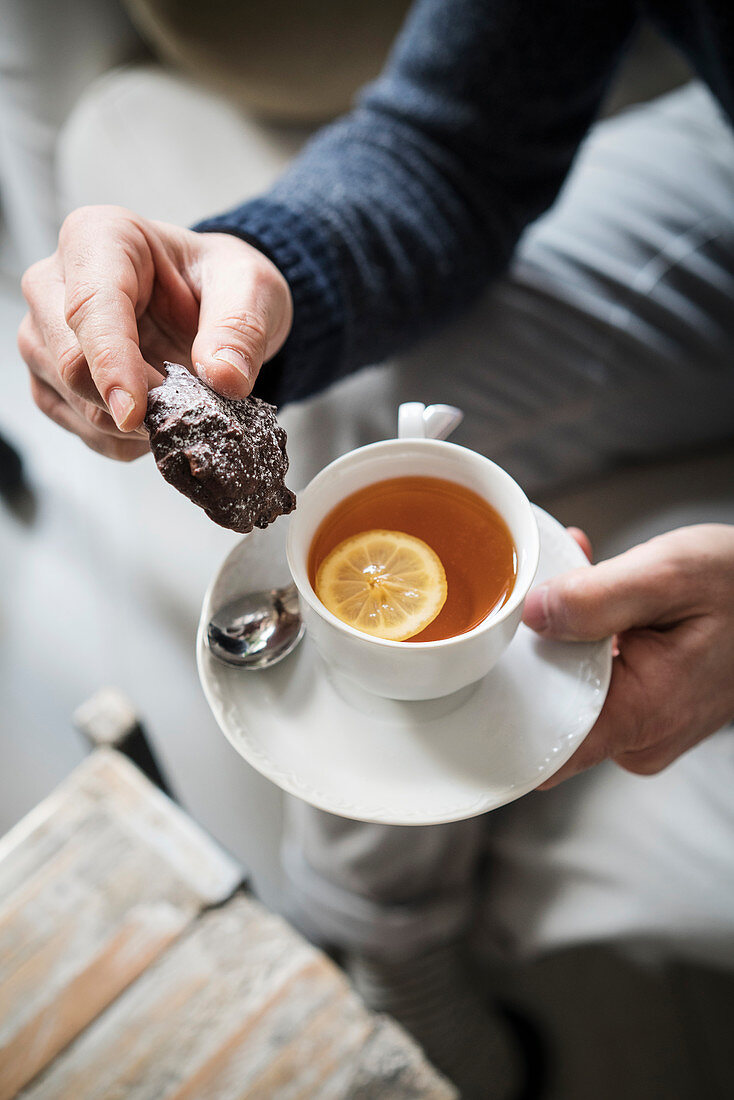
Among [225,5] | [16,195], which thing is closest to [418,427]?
[225,5]

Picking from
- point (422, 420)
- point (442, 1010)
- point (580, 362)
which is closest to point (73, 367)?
point (422, 420)

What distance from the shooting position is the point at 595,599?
0.62 meters

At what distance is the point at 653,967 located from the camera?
126 centimetres

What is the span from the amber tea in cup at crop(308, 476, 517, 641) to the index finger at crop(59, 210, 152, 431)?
0.55 ft

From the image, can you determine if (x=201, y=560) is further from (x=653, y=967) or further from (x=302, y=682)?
(x=653, y=967)

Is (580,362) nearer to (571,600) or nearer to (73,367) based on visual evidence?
(571,600)

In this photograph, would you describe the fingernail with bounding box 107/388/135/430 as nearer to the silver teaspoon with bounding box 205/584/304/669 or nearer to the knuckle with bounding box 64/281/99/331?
the knuckle with bounding box 64/281/99/331

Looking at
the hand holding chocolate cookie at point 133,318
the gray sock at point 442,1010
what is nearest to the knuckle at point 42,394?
the hand holding chocolate cookie at point 133,318

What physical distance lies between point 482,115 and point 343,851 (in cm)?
91

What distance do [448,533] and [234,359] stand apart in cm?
20

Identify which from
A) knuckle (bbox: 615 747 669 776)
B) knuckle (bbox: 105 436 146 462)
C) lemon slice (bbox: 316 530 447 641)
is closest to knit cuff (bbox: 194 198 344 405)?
knuckle (bbox: 105 436 146 462)

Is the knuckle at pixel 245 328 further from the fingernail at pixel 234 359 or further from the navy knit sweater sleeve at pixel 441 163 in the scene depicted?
the navy knit sweater sleeve at pixel 441 163

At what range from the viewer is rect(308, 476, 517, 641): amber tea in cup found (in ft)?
1.84

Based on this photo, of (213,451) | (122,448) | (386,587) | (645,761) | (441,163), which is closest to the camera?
(213,451)
